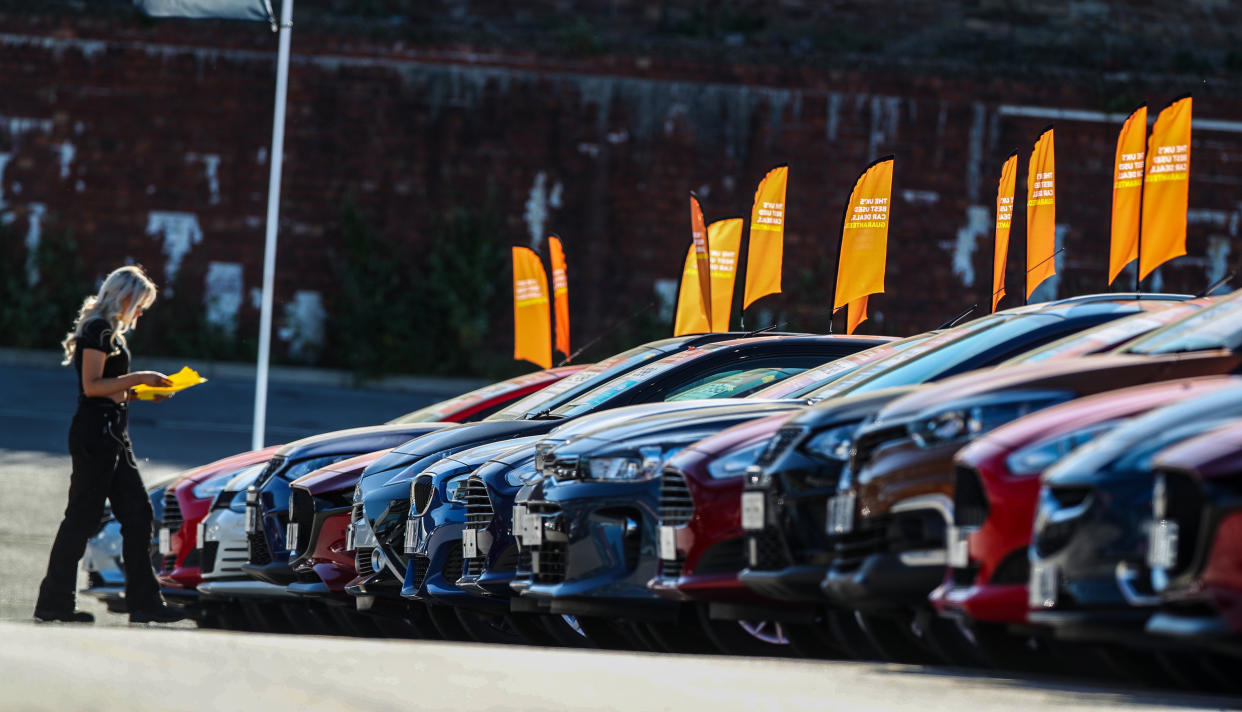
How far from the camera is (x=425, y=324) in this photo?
24672mm

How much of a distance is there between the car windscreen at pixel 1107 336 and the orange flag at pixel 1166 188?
3.81m

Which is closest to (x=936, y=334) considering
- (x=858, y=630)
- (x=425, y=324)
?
(x=858, y=630)

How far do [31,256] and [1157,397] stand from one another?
2257 centimetres

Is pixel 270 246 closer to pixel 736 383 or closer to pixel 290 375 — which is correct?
pixel 290 375

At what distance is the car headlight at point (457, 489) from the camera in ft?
26.1

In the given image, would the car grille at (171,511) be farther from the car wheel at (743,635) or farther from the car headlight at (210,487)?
the car wheel at (743,635)

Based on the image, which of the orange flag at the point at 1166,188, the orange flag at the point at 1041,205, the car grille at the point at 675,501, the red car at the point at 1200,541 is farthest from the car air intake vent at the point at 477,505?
the orange flag at the point at 1041,205

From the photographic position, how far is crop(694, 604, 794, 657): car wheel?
6926 millimetres

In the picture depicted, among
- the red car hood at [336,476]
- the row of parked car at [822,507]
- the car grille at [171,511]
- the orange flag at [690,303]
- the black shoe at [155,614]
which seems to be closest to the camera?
the row of parked car at [822,507]

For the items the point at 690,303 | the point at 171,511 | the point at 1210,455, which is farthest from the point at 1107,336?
the point at 690,303

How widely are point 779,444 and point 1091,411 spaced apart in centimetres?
142

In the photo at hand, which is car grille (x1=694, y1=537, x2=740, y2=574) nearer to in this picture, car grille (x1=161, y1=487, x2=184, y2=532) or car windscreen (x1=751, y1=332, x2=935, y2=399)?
car windscreen (x1=751, y1=332, x2=935, y2=399)

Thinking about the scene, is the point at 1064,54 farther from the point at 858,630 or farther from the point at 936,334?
the point at 858,630

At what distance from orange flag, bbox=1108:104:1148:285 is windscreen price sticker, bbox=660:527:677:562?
496cm
